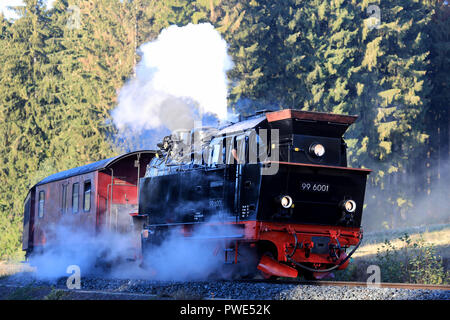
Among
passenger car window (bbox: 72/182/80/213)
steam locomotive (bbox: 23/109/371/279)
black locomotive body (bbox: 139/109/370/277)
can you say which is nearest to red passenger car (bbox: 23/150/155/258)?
passenger car window (bbox: 72/182/80/213)

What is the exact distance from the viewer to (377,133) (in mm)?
36031

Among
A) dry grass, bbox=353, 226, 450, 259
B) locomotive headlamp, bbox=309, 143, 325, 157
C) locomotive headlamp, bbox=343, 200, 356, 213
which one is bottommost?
dry grass, bbox=353, 226, 450, 259

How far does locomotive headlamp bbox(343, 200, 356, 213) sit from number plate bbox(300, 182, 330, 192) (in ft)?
1.48

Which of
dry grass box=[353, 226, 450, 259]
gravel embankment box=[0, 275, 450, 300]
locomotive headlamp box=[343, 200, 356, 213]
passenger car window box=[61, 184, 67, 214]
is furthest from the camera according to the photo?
A: dry grass box=[353, 226, 450, 259]

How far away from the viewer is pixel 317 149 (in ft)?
39.9

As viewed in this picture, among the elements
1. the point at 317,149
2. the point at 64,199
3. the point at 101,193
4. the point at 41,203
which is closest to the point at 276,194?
the point at 317,149

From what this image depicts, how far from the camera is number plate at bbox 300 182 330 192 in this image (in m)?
12.0

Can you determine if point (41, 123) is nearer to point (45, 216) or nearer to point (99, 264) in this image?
point (45, 216)

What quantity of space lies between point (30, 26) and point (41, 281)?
34.4 metres

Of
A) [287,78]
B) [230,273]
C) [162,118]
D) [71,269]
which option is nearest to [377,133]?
[287,78]

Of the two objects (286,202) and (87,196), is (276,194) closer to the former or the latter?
(286,202)

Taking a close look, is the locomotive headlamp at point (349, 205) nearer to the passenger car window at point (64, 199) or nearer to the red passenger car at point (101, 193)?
the red passenger car at point (101, 193)

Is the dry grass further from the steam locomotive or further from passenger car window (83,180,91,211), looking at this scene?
passenger car window (83,180,91,211)

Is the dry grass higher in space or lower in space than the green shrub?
higher
